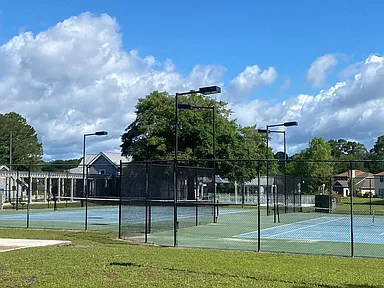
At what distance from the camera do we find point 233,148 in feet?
173

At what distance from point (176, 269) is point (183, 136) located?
4178cm

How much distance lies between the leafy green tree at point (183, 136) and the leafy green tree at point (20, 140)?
44.8 m

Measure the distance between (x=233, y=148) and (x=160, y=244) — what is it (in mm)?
35638

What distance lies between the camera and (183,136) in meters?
52.7

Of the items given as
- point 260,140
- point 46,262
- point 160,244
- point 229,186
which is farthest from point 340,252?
point 260,140

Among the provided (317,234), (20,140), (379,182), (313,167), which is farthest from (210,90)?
(20,140)

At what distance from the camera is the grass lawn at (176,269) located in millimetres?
9688

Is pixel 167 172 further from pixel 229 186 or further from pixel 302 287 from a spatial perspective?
pixel 229 186

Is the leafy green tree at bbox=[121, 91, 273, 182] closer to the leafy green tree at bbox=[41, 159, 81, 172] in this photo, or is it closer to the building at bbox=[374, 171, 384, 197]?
the leafy green tree at bbox=[41, 159, 81, 172]

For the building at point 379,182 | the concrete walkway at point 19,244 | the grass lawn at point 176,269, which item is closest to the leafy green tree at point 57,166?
the concrete walkway at point 19,244

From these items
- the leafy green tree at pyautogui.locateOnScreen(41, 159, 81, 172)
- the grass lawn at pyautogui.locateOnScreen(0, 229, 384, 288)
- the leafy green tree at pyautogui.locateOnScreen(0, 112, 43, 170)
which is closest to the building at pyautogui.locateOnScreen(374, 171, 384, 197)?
the grass lawn at pyautogui.locateOnScreen(0, 229, 384, 288)

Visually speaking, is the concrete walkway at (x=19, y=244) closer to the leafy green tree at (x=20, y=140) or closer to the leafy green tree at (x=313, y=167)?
the leafy green tree at (x=313, y=167)

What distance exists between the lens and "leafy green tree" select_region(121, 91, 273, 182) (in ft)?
169

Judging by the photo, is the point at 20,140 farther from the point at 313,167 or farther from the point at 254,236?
the point at 254,236
